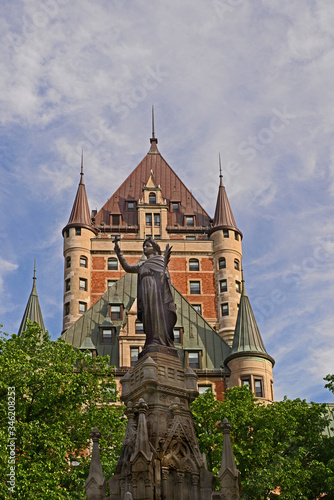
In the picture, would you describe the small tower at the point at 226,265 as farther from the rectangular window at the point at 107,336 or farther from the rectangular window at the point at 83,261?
the rectangular window at the point at 107,336

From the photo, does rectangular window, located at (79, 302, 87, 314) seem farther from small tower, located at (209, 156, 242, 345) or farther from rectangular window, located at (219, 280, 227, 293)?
rectangular window, located at (219, 280, 227, 293)

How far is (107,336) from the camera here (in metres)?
55.1

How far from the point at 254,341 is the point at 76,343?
1454 cm

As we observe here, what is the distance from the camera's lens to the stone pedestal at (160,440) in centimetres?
1411

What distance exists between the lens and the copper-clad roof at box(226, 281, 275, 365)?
50.2 m

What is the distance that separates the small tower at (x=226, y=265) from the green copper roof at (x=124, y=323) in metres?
7.95

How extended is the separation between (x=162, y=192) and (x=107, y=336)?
27.2 m

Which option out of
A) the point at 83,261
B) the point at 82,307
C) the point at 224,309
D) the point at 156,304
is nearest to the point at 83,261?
the point at 83,261

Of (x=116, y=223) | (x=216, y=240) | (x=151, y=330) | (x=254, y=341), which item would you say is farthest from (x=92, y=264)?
(x=151, y=330)

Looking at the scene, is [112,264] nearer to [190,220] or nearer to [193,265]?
[193,265]

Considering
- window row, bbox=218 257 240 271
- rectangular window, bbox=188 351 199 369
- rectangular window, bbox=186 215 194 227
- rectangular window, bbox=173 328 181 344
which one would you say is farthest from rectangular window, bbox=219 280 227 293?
rectangular window, bbox=188 351 199 369

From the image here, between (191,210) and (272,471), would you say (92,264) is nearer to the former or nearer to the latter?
(191,210)

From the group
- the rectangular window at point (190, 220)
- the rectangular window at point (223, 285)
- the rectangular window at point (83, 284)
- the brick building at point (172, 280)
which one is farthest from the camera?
the rectangular window at point (190, 220)

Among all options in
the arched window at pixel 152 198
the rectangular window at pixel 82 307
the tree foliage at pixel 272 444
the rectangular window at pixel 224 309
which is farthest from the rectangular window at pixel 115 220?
the tree foliage at pixel 272 444
